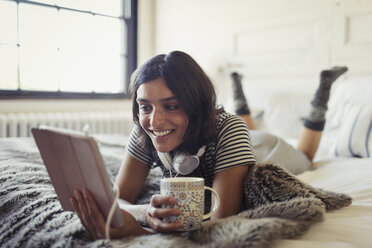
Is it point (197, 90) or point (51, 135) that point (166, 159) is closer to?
point (197, 90)

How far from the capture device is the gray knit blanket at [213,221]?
23.4 inches

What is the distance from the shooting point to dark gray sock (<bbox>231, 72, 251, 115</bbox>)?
2002mm

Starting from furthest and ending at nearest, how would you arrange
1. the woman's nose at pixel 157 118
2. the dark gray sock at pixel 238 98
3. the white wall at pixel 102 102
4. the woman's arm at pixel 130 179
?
the white wall at pixel 102 102
the dark gray sock at pixel 238 98
the woman's arm at pixel 130 179
the woman's nose at pixel 157 118

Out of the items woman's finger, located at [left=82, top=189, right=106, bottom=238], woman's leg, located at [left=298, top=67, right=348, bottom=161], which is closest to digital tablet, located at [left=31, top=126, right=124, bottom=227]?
woman's finger, located at [left=82, top=189, right=106, bottom=238]

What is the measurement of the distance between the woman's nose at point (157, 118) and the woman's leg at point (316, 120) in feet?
3.37

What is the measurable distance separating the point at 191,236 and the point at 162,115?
0.99 ft

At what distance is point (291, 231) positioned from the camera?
2.08 ft

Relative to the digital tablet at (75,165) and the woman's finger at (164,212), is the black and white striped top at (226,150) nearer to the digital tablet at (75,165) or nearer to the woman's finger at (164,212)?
the woman's finger at (164,212)

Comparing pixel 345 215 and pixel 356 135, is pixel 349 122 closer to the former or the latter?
pixel 356 135

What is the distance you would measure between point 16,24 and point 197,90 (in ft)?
8.29

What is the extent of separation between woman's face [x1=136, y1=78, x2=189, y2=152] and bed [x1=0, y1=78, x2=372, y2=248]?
0.27 meters

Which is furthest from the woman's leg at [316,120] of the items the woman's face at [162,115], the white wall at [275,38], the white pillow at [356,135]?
the woman's face at [162,115]

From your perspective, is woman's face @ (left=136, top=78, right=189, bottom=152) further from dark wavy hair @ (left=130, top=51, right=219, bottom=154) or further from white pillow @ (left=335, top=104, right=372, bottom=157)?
white pillow @ (left=335, top=104, right=372, bottom=157)

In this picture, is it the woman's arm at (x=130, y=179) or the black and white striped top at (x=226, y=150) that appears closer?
the black and white striped top at (x=226, y=150)
